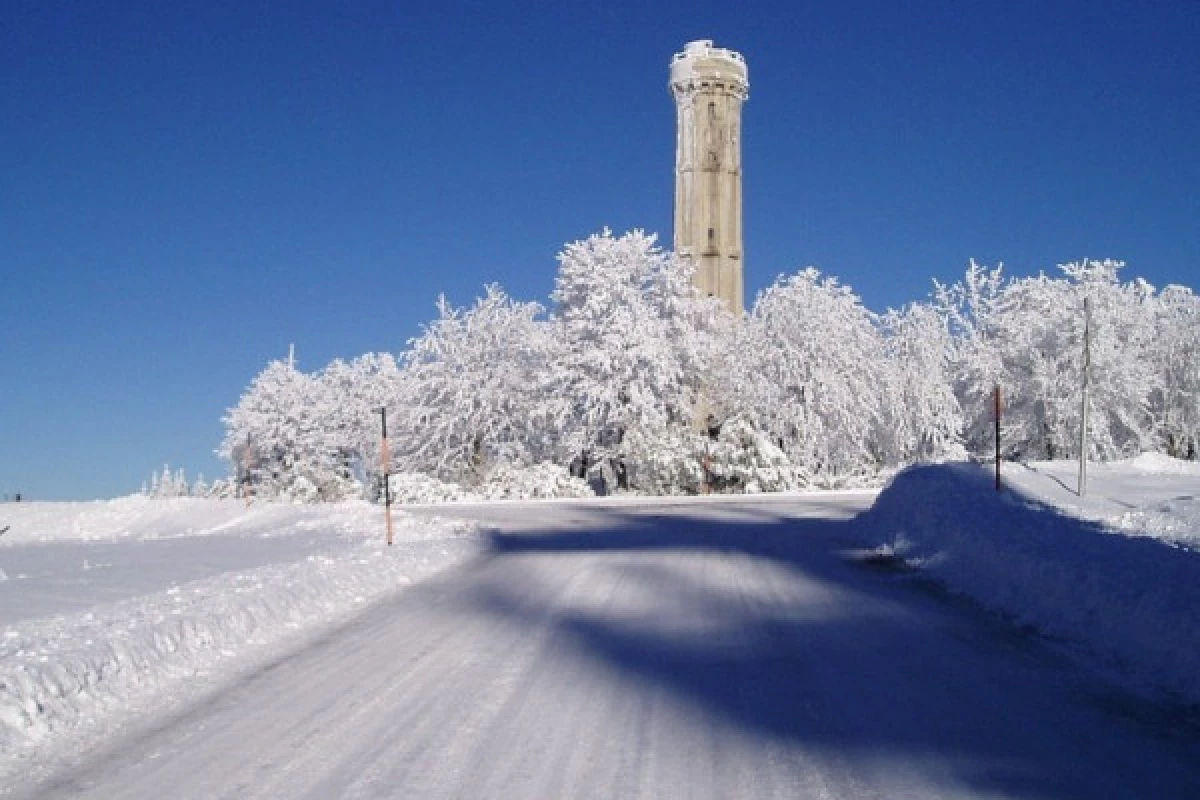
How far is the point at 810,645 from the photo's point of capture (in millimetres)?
8844

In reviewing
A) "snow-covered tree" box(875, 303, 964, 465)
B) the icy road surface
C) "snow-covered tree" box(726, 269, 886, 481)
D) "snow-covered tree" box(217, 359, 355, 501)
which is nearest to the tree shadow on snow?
Result: the icy road surface

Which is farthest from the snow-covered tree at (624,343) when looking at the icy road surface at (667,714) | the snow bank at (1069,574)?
the icy road surface at (667,714)

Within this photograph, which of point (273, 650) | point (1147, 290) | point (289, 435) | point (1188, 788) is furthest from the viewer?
point (289, 435)

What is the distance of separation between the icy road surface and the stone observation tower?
2037 inches

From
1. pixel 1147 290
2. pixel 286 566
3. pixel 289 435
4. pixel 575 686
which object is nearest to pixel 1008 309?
pixel 1147 290

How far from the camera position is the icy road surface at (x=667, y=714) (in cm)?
545

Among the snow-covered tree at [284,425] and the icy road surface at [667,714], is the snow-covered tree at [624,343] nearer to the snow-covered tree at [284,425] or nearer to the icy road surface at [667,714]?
the snow-covered tree at [284,425]

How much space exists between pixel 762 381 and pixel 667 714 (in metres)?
42.8

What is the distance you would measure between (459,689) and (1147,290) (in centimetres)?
6190

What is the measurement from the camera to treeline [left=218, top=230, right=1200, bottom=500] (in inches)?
1801

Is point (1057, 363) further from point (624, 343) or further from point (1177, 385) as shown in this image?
point (624, 343)

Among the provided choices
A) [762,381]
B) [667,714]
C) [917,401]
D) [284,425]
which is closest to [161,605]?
[667,714]

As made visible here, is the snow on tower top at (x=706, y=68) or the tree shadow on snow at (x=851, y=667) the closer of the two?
the tree shadow on snow at (x=851, y=667)

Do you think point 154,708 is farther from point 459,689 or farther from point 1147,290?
point 1147,290
